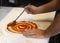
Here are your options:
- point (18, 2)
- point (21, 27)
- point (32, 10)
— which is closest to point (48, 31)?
point (21, 27)

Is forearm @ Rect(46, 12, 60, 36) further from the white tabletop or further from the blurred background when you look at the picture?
the blurred background

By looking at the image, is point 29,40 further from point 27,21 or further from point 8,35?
point 27,21

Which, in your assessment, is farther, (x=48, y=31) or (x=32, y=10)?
(x=32, y=10)

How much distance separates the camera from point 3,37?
0.82 m

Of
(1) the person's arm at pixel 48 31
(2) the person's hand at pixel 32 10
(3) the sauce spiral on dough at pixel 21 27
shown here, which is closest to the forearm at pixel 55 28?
(1) the person's arm at pixel 48 31

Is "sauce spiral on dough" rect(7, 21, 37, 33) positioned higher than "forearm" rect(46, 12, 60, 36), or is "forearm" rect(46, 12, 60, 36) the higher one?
"forearm" rect(46, 12, 60, 36)

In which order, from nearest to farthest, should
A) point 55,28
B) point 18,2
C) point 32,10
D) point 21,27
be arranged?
point 55,28 < point 21,27 < point 32,10 < point 18,2

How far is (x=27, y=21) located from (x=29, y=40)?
0.76 ft

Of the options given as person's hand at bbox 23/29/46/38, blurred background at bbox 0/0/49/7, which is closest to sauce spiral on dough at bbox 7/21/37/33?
person's hand at bbox 23/29/46/38

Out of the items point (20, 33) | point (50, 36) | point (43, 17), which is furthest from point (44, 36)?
point (43, 17)

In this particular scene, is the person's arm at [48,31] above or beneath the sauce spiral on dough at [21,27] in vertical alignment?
above

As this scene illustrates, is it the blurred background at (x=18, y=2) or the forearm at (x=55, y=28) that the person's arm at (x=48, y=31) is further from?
the blurred background at (x=18, y=2)

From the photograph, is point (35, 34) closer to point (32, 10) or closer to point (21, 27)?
point (21, 27)

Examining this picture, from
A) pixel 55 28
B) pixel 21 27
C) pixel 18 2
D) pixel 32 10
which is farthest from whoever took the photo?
pixel 18 2
